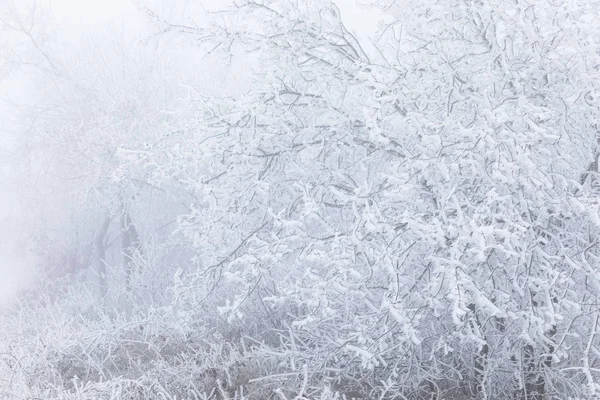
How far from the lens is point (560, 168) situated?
15.0 ft

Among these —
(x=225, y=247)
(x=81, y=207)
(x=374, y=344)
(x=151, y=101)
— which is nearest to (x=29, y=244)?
(x=81, y=207)

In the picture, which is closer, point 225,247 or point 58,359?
point 225,247

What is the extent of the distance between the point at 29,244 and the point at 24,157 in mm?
4230

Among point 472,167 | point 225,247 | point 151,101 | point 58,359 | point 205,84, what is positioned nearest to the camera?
point 472,167

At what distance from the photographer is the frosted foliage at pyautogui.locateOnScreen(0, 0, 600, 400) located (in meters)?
4.04

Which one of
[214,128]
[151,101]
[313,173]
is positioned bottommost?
[313,173]

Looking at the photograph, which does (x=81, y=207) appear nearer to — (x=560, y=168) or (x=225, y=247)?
(x=225, y=247)

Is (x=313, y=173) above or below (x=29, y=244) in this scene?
above

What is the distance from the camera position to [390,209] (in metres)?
4.88

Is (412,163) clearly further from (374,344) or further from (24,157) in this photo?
(24,157)

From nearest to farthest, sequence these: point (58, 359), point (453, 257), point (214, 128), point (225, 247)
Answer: point (453, 257) → point (214, 128) → point (225, 247) → point (58, 359)

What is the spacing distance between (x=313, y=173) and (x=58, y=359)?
366 cm

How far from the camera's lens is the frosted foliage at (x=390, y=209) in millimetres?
4043

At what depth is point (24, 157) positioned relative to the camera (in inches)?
636
